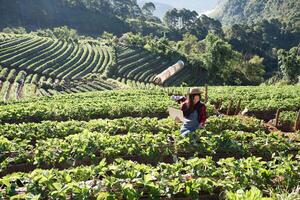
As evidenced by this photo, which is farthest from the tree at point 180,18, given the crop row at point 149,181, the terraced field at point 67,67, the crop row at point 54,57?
the crop row at point 149,181

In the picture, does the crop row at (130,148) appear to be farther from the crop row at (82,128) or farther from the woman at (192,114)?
the crop row at (82,128)

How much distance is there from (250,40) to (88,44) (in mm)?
52617

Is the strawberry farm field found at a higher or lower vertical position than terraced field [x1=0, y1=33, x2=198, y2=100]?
lower

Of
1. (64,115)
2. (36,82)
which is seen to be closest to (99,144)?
(64,115)

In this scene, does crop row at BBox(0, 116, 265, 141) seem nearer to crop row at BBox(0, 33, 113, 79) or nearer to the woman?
the woman

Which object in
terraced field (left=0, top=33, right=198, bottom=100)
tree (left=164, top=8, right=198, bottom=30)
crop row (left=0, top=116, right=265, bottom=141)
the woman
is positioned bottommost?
crop row (left=0, top=116, right=265, bottom=141)

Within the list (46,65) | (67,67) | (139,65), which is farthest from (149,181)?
(139,65)

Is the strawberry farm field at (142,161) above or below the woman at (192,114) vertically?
below

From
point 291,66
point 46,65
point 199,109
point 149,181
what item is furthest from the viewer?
point 46,65

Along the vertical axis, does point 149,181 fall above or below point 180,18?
below

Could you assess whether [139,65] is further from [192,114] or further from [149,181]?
[149,181]

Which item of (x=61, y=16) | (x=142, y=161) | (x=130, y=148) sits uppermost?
(x=61, y=16)

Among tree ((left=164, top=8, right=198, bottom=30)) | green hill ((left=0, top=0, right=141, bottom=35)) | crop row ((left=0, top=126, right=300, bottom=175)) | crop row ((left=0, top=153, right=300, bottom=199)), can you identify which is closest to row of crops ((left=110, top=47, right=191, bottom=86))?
green hill ((left=0, top=0, right=141, bottom=35))

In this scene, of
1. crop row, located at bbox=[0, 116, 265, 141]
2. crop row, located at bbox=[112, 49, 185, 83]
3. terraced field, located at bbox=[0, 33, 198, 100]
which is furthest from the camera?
crop row, located at bbox=[112, 49, 185, 83]
